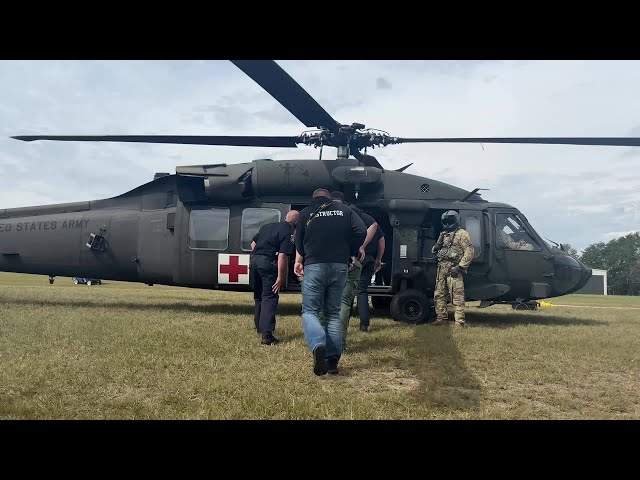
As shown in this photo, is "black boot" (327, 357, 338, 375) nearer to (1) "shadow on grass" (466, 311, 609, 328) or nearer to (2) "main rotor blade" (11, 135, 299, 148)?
(1) "shadow on grass" (466, 311, 609, 328)

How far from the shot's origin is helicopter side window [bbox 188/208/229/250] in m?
9.49

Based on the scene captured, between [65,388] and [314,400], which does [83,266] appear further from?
[314,400]

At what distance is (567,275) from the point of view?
922 centimetres

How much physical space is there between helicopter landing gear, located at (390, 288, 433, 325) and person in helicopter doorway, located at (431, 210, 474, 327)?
27 centimetres

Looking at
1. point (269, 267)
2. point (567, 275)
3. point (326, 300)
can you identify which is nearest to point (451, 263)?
point (567, 275)

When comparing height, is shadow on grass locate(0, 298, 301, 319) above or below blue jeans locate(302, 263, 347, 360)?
below

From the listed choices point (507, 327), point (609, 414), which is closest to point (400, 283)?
point (507, 327)

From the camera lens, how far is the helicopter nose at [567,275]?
30.1 feet

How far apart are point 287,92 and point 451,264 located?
3.95 metres

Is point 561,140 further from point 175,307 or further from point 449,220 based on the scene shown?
point 175,307

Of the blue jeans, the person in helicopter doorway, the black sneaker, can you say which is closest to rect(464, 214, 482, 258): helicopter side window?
the person in helicopter doorway

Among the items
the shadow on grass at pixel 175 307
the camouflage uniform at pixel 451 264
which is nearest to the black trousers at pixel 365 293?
the camouflage uniform at pixel 451 264

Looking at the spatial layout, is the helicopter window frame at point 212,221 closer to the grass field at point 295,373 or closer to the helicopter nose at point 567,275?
the grass field at point 295,373
